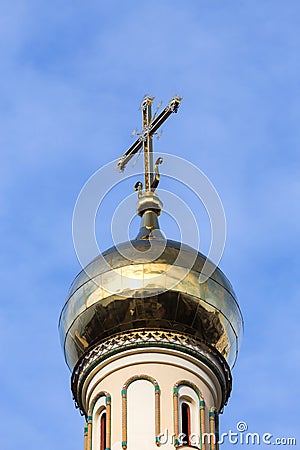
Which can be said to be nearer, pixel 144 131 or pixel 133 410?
pixel 133 410

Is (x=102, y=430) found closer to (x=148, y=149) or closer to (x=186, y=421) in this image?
(x=186, y=421)

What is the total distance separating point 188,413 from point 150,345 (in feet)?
3.66

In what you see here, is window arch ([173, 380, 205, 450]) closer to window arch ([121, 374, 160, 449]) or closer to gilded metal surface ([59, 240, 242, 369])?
window arch ([121, 374, 160, 449])

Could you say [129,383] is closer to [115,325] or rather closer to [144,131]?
[115,325]

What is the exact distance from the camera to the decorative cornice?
25.4 m

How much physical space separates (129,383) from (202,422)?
3.89ft

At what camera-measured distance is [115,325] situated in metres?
25.6

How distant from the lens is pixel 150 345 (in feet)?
83.4

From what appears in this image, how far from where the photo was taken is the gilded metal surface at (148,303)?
25562 millimetres

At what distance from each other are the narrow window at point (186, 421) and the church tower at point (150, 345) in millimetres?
20

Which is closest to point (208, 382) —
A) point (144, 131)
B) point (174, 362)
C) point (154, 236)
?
point (174, 362)

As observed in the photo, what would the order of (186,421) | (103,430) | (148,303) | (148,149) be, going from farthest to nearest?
(148,149)
(148,303)
(103,430)
(186,421)

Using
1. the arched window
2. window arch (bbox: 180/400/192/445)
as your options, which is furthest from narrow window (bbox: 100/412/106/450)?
window arch (bbox: 180/400/192/445)

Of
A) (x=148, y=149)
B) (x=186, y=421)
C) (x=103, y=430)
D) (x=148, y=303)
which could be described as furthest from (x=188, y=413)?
(x=148, y=149)
